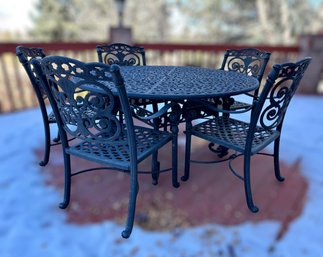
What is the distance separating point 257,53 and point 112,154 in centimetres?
176

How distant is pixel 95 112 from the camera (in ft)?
4.70

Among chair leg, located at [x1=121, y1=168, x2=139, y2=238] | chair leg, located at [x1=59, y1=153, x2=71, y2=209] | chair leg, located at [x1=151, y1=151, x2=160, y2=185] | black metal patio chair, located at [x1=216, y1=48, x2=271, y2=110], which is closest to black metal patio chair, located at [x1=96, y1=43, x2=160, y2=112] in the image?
black metal patio chair, located at [x1=216, y1=48, x2=271, y2=110]

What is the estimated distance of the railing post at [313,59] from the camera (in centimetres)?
526

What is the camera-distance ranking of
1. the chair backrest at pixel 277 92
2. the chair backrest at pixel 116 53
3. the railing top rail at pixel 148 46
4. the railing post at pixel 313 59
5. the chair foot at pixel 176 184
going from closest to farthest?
the chair backrest at pixel 277 92, the chair foot at pixel 176 184, the chair backrest at pixel 116 53, the railing top rail at pixel 148 46, the railing post at pixel 313 59

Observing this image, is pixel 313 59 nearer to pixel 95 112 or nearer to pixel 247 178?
pixel 247 178

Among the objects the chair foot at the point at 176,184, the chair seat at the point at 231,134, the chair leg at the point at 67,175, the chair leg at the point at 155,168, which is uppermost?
the chair seat at the point at 231,134

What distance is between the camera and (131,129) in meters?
1.37

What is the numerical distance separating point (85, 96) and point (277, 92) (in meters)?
1.13

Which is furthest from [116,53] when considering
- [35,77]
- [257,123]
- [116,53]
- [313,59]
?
[313,59]

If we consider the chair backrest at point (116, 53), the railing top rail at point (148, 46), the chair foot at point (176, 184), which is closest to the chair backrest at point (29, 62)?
the chair backrest at point (116, 53)

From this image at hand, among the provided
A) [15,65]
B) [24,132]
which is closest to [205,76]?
[24,132]

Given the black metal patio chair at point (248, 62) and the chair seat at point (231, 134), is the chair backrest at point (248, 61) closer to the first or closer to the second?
the black metal patio chair at point (248, 62)

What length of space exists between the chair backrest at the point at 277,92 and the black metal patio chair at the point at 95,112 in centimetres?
52

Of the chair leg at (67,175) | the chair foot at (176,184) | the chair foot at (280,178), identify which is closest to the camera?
the chair leg at (67,175)
